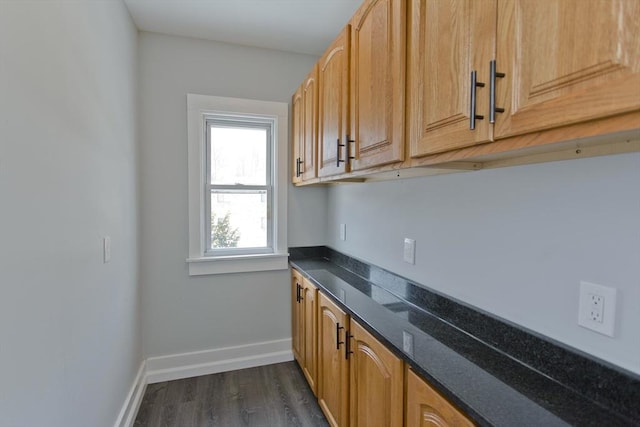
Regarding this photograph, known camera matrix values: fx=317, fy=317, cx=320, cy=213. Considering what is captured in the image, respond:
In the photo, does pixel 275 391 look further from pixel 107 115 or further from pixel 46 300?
pixel 107 115

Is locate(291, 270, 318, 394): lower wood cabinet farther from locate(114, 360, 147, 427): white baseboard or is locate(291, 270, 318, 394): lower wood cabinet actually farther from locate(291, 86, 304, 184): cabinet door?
locate(114, 360, 147, 427): white baseboard

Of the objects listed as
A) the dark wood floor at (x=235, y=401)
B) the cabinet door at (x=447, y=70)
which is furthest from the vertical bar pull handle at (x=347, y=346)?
the cabinet door at (x=447, y=70)

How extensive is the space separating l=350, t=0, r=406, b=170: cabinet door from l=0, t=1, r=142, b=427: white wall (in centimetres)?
118

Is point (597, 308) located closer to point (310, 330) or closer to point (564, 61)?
point (564, 61)

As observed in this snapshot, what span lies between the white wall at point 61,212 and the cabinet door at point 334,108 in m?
1.18

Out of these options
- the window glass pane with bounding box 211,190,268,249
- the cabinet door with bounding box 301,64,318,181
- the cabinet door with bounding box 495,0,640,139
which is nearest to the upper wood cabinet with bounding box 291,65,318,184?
the cabinet door with bounding box 301,64,318,181

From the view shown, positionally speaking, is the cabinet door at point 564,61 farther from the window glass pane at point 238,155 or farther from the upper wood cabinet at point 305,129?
the window glass pane at point 238,155

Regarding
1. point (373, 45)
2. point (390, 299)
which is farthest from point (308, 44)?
point (390, 299)

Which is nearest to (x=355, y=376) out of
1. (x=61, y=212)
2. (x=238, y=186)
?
(x=61, y=212)

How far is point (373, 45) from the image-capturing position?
138 centimetres

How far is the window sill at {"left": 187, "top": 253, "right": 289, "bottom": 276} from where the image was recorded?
2.54 metres

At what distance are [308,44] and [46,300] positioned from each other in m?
2.38

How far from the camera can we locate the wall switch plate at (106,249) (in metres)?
1.61

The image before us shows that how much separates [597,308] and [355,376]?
3.25 ft
